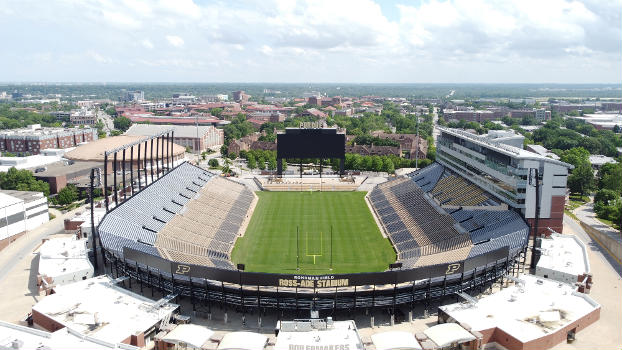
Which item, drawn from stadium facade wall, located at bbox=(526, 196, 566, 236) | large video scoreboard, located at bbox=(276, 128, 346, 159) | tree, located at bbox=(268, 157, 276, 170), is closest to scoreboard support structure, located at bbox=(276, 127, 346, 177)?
large video scoreboard, located at bbox=(276, 128, 346, 159)

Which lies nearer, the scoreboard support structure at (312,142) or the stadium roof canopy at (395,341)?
the stadium roof canopy at (395,341)

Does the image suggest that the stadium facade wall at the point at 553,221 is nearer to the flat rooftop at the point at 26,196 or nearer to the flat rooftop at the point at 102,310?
the flat rooftop at the point at 102,310

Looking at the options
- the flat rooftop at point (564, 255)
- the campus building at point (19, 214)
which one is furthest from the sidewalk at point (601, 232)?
the campus building at point (19, 214)

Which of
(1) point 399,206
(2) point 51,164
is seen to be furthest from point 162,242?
(2) point 51,164

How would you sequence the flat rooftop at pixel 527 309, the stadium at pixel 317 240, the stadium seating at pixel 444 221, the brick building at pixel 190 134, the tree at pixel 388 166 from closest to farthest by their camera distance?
the flat rooftop at pixel 527 309, the stadium at pixel 317 240, the stadium seating at pixel 444 221, the tree at pixel 388 166, the brick building at pixel 190 134

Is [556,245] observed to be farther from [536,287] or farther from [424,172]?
[424,172]

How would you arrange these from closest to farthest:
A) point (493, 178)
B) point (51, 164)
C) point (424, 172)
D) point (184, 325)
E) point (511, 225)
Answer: point (184, 325), point (511, 225), point (493, 178), point (424, 172), point (51, 164)

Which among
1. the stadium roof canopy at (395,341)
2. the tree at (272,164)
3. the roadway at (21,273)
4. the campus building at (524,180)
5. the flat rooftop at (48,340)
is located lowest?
the roadway at (21,273)

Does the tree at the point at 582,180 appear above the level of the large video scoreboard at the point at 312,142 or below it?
below
